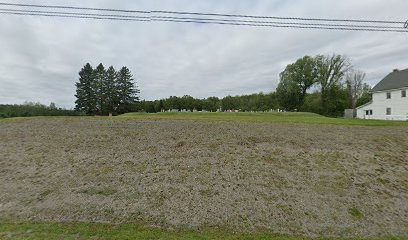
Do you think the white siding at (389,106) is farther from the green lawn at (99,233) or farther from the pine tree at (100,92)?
the pine tree at (100,92)

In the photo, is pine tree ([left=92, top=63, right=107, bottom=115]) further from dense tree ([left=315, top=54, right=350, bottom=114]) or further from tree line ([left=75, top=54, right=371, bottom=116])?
dense tree ([left=315, top=54, right=350, bottom=114])

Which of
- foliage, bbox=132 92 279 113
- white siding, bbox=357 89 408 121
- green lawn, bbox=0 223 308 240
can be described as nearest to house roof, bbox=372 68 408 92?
white siding, bbox=357 89 408 121

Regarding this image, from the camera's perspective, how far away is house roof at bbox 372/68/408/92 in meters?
34.6

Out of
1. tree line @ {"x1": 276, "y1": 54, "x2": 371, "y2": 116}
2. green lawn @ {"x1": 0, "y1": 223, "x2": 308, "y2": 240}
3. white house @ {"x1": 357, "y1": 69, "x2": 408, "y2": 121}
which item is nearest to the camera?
green lawn @ {"x1": 0, "y1": 223, "x2": 308, "y2": 240}

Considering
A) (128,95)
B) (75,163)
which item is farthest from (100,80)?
(75,163)

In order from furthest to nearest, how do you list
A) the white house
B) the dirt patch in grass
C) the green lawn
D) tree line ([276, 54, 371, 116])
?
tree line ([276, 54, 371, 116]), the white house, the dirt patch in grass, the green lawn

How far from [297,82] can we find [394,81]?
20.1 meters

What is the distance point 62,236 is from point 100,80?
68322 mm

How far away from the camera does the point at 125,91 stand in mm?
67688

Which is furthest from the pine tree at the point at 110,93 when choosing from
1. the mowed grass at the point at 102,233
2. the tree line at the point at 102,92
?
the mowed grass at the point at 102,233

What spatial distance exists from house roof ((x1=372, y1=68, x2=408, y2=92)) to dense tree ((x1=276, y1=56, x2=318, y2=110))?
16.5 m

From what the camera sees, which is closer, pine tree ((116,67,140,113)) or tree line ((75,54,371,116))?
tree line ((75,54,371,116))

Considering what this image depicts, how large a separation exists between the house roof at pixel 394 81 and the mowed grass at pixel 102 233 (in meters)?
39.4

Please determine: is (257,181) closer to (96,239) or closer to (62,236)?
(96,239)
